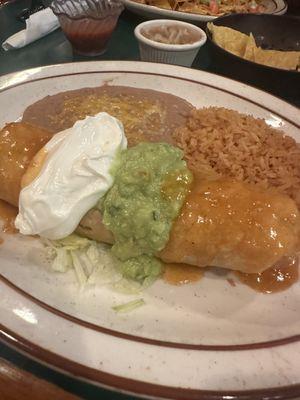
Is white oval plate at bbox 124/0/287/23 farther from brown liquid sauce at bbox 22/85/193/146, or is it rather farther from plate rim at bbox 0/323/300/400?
plate rim at bbox 0/323/300/400

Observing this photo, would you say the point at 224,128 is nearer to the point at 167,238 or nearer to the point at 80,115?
the point at 80,115

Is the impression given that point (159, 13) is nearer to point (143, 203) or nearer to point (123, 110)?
point (123, 110)

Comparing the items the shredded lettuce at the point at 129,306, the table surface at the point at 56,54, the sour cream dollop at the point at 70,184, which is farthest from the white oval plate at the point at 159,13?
the shredded lettuce at the point at 129,306

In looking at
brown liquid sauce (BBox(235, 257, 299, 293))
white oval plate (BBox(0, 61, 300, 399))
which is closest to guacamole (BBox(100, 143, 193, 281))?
white oval plate (BBox(0, 61, 300, 399))

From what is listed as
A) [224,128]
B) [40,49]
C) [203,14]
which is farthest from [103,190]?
[203,14]

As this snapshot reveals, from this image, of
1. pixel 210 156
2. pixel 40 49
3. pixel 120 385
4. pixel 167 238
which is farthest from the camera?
pixel 40 49

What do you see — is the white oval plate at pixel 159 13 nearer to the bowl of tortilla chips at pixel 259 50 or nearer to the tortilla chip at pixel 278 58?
the bowl of tortilla chips at pixel 259 50

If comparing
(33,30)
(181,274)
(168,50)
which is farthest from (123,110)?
(33,30)
